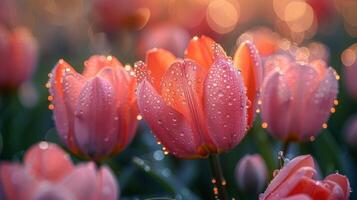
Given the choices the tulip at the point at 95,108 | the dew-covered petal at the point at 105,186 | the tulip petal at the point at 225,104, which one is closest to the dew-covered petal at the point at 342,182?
the tulip petal at the point at 225,104

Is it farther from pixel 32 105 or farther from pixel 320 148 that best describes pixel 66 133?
pixel 32 105

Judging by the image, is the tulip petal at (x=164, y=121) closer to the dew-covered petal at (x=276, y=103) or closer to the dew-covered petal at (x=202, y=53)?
the dew-covered petal at (x=202, y=53)

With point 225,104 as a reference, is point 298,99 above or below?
below

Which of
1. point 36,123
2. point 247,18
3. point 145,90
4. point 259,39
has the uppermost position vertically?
point 145,90

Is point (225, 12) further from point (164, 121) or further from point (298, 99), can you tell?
point (164, 121)

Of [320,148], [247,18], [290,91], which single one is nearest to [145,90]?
[290,91]

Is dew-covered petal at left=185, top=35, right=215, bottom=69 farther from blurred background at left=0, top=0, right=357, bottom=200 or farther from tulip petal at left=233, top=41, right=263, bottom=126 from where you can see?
blurred background at left=0, top=0, right=357, bottom=200

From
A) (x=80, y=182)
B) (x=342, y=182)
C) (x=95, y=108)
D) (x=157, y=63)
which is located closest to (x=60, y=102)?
(x=95, y=108)
